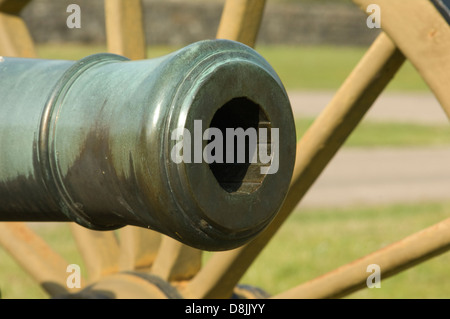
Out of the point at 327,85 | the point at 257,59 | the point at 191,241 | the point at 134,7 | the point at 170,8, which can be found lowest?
the point at 191,241

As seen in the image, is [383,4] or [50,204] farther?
[383,4]

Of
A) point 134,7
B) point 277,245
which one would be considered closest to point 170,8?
point 277,245

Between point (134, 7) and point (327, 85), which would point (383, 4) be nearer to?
point (134, 7)

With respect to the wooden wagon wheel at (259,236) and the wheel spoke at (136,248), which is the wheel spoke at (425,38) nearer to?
the wooden wagon wheel at (259,236)

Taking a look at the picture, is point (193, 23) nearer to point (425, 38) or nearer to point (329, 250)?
point (329, 250)

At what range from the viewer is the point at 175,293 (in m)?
2.29

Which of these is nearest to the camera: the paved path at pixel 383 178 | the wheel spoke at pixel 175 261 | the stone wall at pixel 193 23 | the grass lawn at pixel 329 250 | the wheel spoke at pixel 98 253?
the wheel spoke at pixel 175 261

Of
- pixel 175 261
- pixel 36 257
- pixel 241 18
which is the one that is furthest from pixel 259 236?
pixel 36 257

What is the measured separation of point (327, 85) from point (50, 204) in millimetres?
14622

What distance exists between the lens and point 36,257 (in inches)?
107

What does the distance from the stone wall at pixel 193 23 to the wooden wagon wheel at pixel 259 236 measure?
17.8 metres

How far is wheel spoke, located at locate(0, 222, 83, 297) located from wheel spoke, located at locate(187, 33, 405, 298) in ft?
1.75

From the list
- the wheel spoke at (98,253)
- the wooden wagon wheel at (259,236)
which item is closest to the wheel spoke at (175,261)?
the wooden wagon wheel at (259,236)

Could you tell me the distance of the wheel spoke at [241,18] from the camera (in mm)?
2258
